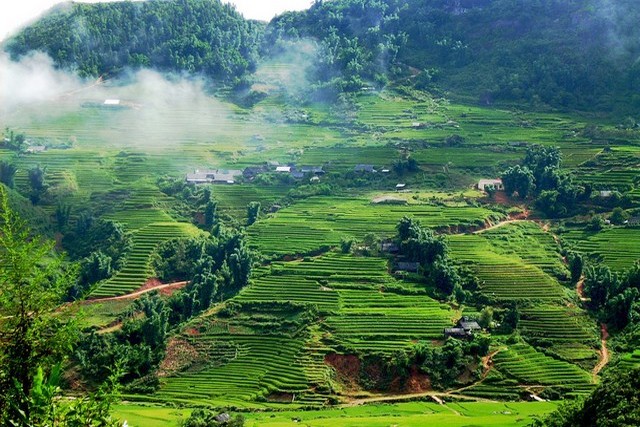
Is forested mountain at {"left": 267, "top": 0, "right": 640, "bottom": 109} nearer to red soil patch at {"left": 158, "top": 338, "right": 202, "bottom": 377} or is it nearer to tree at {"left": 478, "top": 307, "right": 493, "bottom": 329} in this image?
tree at {"left": 478, "top": 307, "right": 493, "bottom": 329}

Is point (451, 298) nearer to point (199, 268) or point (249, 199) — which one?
point (199, 268)

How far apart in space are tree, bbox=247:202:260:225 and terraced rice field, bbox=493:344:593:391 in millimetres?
26621

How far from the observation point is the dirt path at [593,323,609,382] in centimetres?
4375

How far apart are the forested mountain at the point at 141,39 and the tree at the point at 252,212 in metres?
42.1

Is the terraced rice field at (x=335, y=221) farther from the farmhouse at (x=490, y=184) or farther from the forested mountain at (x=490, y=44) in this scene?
the forested mountain at (x=490, y=44)

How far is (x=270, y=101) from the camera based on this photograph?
9856cm

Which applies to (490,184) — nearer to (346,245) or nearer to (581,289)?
(581,289)

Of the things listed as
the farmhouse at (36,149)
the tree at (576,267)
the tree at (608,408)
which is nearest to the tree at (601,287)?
the tree at (576,267)

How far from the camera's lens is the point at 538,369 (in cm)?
4372

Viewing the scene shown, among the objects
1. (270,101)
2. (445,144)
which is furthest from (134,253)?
(270,101)

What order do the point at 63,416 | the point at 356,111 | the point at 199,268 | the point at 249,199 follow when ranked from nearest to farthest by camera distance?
the point at 63,416, the point at 199,268, the point at 249,199, the point at 356,111

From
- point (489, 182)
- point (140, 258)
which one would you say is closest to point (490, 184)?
point (489, 182)

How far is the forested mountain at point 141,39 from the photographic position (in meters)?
100

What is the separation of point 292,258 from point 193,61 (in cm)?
5341
